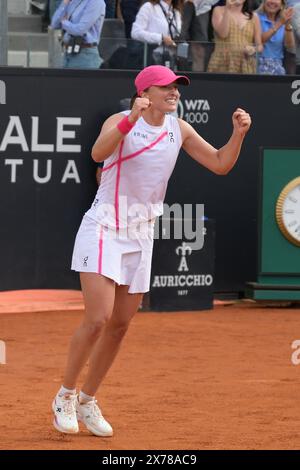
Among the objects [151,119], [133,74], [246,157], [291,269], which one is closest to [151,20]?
[133,74]

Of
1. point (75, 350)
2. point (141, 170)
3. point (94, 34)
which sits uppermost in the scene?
point (94, 34)

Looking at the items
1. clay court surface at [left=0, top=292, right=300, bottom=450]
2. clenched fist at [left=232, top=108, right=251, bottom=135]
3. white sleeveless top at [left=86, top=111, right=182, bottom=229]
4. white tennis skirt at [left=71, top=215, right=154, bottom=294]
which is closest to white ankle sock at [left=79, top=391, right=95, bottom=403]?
Answer: clay court surface at [left=0, top=292, right=300, bottom=450]

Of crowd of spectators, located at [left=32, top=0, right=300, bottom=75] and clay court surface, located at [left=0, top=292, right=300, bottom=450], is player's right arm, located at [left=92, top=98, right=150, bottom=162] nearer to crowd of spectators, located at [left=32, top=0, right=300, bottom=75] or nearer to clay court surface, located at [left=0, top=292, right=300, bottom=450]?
clay court surface, located at [left=0, top=292, right=300, bottom=450]

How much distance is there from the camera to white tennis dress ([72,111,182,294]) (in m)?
6.12

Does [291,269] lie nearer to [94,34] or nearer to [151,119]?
[94,34]

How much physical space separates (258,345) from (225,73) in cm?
363

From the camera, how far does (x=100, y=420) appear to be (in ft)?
20.9

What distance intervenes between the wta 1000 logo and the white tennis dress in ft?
19.3

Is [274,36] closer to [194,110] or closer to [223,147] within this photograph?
[194,110]

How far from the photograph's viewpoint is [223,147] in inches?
248

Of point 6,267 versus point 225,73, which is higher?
point 225,73

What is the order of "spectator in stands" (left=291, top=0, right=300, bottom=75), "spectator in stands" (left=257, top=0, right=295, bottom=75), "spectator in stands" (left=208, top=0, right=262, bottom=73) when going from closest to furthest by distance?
"spectator in stands" (left=208, top=0, right=262, bottom=73) < "spectator in stands" (left=257, top=0, right=295, bottom=75) < "spectator in stands" (left=291, top=0, right=300, bottom=75)
